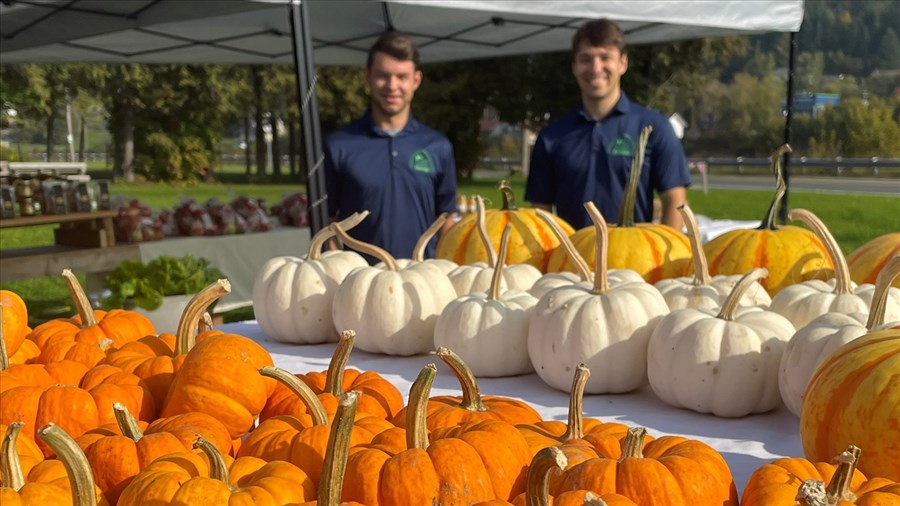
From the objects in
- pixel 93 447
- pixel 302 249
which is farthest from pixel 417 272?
pixel 302 249

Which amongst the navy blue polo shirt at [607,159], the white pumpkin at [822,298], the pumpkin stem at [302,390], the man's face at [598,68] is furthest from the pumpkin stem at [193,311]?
the navy blue polo shirt at [607,159]

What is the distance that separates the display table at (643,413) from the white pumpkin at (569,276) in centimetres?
25

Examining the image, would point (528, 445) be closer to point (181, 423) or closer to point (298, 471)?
point (298, 471)

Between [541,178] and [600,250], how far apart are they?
2276 mm

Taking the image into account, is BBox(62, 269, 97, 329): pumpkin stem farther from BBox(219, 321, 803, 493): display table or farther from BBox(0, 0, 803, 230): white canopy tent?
BBox(0, 0, 803, 230): white canopy tent

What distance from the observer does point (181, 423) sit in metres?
1.31

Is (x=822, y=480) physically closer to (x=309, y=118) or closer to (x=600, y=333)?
(x=600, y=333)

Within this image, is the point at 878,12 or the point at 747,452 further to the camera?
the point at 878,12

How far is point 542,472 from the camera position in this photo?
0.91 meters

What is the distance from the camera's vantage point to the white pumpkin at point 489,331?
205 cm

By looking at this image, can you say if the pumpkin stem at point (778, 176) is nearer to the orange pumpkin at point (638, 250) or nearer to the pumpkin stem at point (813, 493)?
the orange pumpkin at point (638, 250)

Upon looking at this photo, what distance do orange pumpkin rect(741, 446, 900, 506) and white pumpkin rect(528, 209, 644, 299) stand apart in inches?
39.9

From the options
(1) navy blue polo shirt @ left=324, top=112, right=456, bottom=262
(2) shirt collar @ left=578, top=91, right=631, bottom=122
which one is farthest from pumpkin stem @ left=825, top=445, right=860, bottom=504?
(1) navy blue polo shirt @ left=324, top=112, right=456, bottom=262

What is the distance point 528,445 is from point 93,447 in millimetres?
634
